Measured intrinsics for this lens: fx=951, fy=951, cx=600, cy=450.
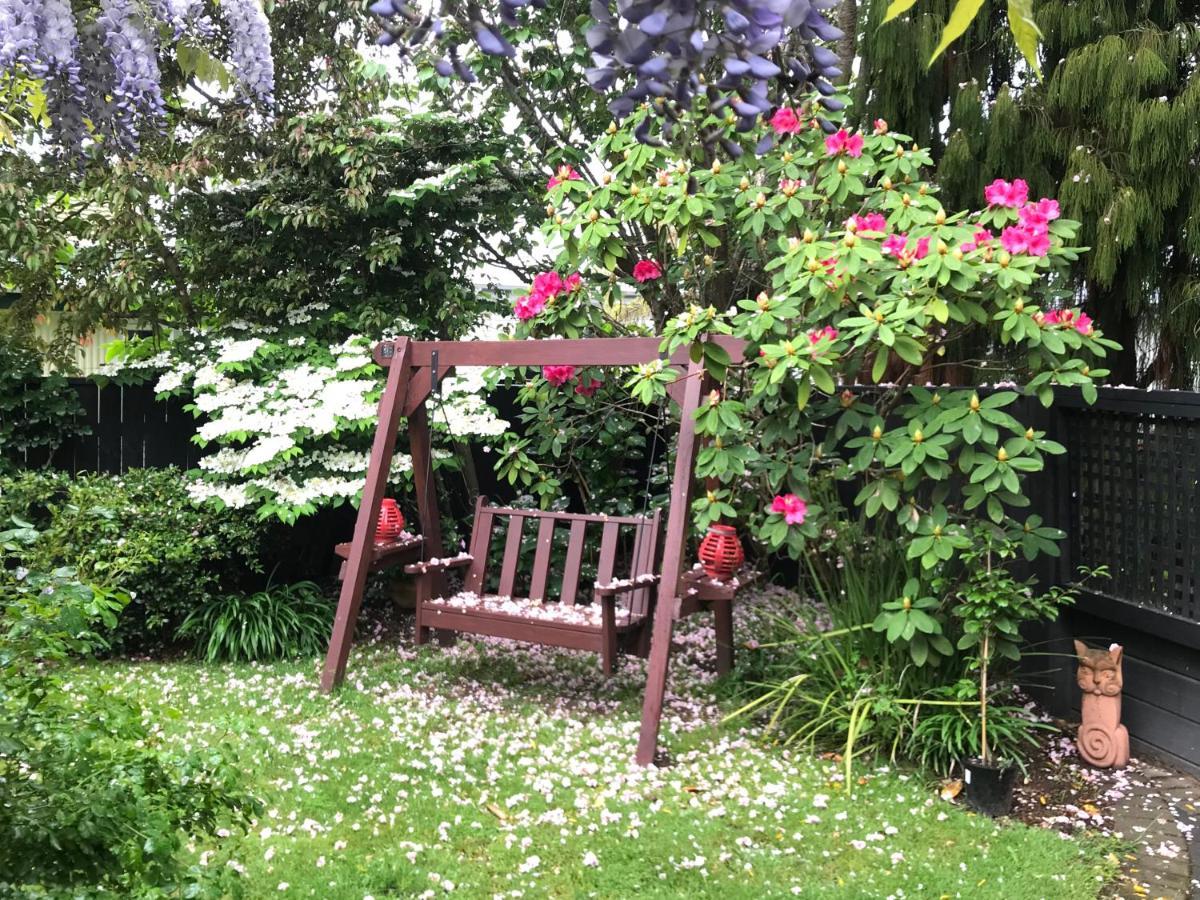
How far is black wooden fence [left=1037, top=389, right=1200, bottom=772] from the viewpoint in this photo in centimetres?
322

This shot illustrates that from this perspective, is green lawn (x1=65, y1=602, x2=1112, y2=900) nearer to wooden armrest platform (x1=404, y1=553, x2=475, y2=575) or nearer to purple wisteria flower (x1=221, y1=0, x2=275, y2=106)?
wooden armrest platform (x1=404, y1=553, x2=475, y2=575)

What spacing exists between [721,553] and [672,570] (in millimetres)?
461

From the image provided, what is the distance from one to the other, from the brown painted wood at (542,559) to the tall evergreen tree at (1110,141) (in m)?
2.60

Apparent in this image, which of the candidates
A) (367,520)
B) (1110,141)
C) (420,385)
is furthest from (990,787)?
(1110,141)

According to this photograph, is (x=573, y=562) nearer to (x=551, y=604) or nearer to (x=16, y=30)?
(x=551, y=604)

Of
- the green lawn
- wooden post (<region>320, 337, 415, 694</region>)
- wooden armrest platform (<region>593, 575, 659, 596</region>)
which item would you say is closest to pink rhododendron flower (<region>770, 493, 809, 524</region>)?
wooden armrest platform (<region>593, 575, 659, 596</region>)

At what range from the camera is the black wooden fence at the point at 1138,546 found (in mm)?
3219

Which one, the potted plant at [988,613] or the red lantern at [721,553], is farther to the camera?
the red lantern at [721,553]

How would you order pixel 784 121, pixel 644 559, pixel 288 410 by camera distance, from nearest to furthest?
1. pixel 784 121
2. pixel 644 559
3. pixel 288 410

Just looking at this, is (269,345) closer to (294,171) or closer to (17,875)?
(294,171)

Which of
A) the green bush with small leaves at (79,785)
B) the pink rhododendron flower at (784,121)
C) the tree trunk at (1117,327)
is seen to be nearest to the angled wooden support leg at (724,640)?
the pink rhododendron flower at (784,121)

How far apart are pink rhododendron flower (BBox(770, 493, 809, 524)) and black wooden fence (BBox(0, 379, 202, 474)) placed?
3.97m

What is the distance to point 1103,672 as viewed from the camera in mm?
3254

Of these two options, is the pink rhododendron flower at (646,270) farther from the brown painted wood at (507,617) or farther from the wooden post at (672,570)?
the brown painted wood at (507,617)
